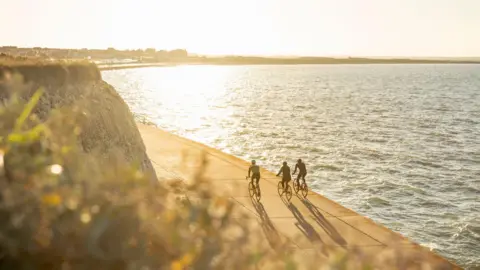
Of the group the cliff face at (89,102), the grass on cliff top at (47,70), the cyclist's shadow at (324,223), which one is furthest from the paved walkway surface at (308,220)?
the grass on cliff top at (47,70)

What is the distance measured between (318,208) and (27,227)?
16.0 m

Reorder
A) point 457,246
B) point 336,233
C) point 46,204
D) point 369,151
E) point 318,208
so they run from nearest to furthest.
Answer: point 46,204 → point 336,233 → point 318,208 → point 457,246 → point 369,151

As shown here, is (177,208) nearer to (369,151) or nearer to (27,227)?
(27,227)

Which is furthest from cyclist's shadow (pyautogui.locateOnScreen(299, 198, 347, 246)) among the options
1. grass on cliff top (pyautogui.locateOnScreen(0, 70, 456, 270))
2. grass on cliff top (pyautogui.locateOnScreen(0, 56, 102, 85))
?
grass on cliff top (pyautogui.locateOnScreen(0, 70, 456, 270))

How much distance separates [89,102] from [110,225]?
12.6 metres

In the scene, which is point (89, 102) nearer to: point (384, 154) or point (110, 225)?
point (110, 225)

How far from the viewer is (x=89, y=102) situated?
50.0 feet

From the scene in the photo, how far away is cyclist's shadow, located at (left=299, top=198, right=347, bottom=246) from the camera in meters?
15.2

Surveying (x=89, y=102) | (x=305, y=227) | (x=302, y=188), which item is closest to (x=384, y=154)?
(x=302, y=188)

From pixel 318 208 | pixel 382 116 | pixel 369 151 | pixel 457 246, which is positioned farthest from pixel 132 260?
pixel 382 116

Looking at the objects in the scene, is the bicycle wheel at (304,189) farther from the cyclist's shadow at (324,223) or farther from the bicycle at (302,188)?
the cyclist's shadow at (324,223)

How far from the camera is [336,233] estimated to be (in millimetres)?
15836

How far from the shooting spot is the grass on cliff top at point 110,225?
3170 millimetres

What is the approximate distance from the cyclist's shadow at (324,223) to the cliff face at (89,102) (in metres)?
5.42
